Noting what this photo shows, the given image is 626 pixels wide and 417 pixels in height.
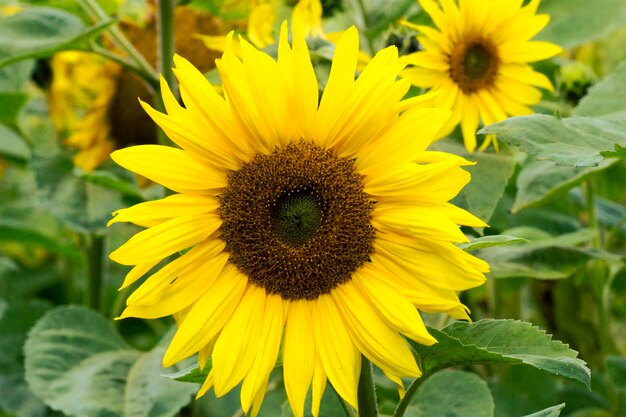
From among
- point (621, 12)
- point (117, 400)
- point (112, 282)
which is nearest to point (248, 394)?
point (117, 400)

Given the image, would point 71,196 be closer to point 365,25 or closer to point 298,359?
point 365,25

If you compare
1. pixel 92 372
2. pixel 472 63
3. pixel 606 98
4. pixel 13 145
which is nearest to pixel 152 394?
pixel 92 372

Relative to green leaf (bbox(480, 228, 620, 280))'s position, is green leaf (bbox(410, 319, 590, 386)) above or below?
above

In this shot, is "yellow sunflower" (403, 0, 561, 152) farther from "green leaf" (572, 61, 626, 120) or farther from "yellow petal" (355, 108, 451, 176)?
"yellow petal" (355, 108, 451, 176)

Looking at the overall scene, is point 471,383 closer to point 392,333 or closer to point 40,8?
point 392,333

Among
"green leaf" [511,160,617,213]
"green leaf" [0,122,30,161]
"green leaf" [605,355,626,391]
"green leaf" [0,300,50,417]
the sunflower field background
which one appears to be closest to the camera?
the sunflower field background

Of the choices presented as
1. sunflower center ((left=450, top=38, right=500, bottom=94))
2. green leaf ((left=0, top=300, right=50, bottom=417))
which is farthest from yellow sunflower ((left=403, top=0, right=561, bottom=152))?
green leaf ((left=0, top=300, right=50, bottom=417))

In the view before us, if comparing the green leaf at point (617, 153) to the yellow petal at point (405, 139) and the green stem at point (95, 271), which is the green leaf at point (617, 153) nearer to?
the yellow petal at point (405, 139)
